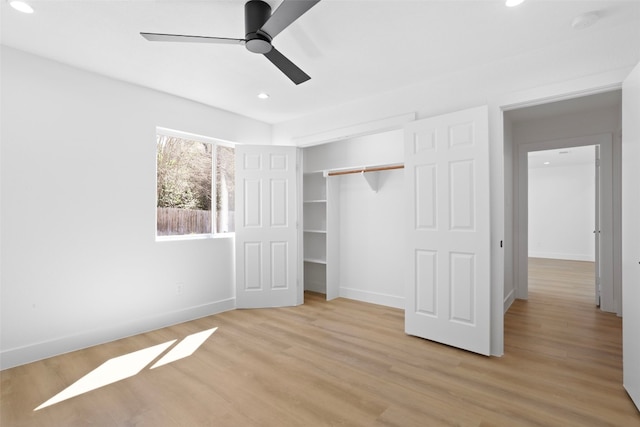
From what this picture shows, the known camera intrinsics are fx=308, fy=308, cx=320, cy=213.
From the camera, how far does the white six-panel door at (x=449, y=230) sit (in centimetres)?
282

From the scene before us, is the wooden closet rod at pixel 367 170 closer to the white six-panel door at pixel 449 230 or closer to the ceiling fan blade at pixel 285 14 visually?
the white six-panel door at pixel 449 230

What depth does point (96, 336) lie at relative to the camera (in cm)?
307

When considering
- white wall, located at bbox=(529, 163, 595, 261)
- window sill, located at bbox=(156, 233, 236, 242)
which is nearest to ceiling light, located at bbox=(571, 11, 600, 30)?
window sill, located at bbox=(156, 233, 236, 242)

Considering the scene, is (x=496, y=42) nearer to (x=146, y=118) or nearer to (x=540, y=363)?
(x=540, y=363)

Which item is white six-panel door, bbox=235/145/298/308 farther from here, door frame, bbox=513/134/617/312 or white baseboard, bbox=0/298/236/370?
door frame, bbox=513/134/617/312

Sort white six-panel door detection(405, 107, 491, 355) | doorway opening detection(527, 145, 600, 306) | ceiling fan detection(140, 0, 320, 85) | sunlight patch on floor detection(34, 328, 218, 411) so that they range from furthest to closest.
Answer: doorway opening detection(527, 145, 600, 306), white six-panel door detection(405, 107, 491, 355), sunlight patch on floor detection(34, 328, 218, 411), ceiling fan detection(140, 0, 320, 85)

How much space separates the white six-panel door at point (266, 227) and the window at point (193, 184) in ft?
0.75

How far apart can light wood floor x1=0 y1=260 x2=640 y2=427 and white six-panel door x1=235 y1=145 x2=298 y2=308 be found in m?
0.77

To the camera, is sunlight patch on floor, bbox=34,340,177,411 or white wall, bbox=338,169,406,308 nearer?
sunlight patch on floor, bbox=34,340,177,411

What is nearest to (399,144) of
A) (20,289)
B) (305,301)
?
(305,301)

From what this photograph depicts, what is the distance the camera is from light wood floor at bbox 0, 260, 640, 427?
6.37 ft

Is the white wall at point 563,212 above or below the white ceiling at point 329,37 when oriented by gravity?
below

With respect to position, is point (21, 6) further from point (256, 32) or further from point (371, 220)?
point (371, 220)

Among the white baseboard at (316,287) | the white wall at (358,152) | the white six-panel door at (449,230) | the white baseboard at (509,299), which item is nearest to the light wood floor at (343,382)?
the white six-panel door at (449,230)
